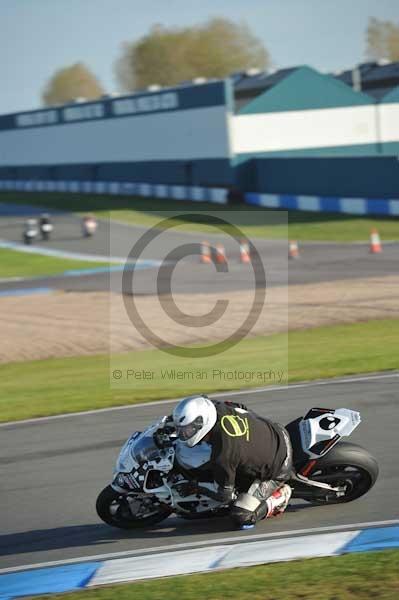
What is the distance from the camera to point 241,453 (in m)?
8.55

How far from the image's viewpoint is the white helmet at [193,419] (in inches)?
327

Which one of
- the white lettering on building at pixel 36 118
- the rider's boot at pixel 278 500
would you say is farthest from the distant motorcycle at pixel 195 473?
the white lettering on building at pixel 36 118

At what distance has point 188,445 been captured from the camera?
28.1 ft

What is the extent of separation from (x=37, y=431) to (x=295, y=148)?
44.6m

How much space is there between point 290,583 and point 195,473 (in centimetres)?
182

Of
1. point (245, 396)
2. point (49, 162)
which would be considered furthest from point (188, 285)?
point (49, 162)

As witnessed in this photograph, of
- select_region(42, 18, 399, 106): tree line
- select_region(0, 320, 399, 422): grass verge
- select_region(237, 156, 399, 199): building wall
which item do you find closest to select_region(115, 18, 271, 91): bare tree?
select_region(42, 18, 399, 106): tree line

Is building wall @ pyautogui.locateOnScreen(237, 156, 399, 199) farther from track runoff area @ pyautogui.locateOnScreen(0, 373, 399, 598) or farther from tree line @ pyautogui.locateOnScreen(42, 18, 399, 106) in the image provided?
tree line @ pyautogui.locateOnScreen(42, 18, 399, 106)

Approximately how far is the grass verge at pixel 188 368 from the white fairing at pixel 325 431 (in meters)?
6.22

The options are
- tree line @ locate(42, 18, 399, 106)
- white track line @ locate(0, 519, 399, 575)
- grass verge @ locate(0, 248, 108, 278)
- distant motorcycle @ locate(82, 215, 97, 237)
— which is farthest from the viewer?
tree line @ locate(42, 18, 399, 106)

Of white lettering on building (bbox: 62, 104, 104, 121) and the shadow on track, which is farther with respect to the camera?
white lettering on building (bbox: 62, 104, 104, 121)

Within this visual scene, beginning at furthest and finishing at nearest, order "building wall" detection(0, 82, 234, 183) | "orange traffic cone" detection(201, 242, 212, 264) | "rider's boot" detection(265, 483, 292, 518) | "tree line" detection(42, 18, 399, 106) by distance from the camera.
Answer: "tree line" detection(42, 18, 399, 106)
"building wall" detection(0, 82, 234, 183)
"orange traffic cone" detection(201, 242, 212, 264)
"rider's boot" detection(265, 483, 292, 518)

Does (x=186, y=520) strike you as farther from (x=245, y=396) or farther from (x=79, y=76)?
(x=79, y=76)

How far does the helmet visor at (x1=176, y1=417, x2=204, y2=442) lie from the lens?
833cm
